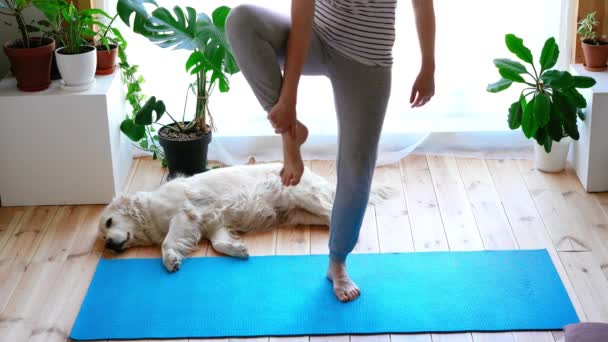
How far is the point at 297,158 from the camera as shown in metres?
2.24

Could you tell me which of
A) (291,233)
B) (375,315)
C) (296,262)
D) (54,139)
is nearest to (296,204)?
(291,233)

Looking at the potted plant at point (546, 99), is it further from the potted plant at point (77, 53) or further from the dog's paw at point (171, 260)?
the potted plant at point (77, 53)

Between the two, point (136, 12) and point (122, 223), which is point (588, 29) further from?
point (122, 223)

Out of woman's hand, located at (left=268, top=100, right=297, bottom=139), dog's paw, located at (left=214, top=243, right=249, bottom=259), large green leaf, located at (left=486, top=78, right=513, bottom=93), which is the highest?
woman's hand, located at (left=268, top=100, right=297, bottom=139)

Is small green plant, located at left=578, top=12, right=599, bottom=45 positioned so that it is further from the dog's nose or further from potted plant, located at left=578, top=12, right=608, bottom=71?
the dog's nose

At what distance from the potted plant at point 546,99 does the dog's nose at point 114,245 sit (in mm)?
1600

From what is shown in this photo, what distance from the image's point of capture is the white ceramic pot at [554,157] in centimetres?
357

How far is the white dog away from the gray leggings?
1.79 feet

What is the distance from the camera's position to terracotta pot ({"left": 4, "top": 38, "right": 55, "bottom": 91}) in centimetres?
325

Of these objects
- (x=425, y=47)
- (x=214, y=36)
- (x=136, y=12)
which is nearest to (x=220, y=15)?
(x=214, y=36)

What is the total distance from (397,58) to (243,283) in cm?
138

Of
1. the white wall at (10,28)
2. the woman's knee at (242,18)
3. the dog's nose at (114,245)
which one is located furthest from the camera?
the white wall at (10,28)

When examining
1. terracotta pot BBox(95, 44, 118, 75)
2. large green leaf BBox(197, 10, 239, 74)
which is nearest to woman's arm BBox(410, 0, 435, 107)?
large green leaf BBox(197, 10, 239, 74)

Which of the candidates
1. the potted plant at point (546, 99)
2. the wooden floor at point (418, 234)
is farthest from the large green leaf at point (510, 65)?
the wooden floor at point (418, 234)
